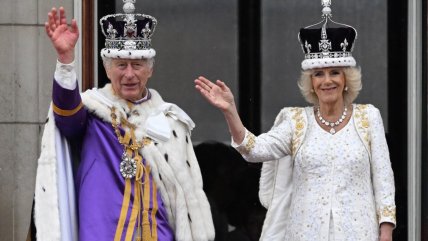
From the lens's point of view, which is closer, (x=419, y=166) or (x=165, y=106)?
(x=165, y=106)

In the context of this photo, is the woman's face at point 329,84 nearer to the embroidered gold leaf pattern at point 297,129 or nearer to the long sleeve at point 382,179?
the embroidered gold leaf pattern at point 297,129

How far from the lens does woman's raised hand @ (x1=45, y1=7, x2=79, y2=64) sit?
6867 millimetres

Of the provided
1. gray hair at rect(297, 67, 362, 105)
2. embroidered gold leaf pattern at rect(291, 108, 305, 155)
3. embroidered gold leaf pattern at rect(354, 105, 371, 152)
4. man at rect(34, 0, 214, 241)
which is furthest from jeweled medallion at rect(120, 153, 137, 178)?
embroidered gold leaf pattern at rect(354, 105, 371, 152)

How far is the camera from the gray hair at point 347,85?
7320mm

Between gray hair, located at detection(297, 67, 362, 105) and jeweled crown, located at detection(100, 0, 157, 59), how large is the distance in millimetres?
789

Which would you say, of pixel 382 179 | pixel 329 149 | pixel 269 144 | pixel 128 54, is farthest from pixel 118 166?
pixel 382 179

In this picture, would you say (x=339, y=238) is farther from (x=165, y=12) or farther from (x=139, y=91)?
(x=165, y=12)

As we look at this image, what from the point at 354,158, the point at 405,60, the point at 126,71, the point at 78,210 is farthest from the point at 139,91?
the point at 405,60

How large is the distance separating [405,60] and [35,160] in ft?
7.87

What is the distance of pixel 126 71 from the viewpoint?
7.12 metres

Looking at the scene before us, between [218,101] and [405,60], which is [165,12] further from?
[218,101]

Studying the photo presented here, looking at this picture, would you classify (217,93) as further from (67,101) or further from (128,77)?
(67,101)

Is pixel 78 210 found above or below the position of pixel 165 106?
below

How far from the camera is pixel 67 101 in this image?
22.7 ft
